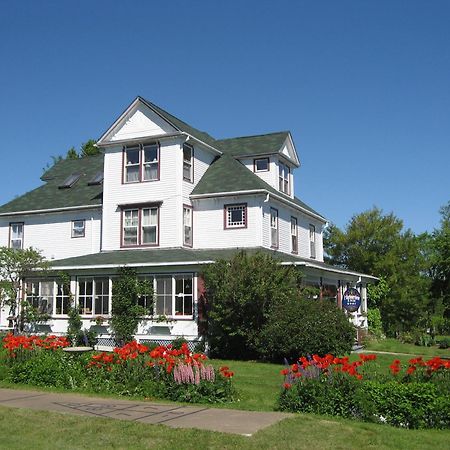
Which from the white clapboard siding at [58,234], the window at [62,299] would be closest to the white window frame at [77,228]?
the white clapboard siding at [58,234]

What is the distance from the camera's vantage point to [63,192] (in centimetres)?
3303

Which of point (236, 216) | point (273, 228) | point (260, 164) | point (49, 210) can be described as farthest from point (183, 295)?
point (49, 210)

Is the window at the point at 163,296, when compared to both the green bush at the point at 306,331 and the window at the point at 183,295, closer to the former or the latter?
the window at the point at 183,295

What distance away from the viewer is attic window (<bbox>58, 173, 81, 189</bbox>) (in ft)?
109

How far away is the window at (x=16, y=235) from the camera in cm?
3219

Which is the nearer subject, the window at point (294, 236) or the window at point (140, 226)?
the window at point (140, 226)

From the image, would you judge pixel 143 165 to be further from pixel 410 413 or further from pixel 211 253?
pixel 410 413

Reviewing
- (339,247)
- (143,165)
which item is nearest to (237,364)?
(143,165)

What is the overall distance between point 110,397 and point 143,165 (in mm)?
17666

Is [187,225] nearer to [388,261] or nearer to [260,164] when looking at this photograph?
[260,164]

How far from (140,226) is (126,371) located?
52.0ft

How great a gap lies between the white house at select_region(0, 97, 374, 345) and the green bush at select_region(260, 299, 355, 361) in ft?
11.1

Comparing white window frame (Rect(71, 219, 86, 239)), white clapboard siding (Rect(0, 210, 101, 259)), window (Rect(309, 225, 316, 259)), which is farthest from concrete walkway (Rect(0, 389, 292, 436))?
window (Rect(309, 225, 316, 259))

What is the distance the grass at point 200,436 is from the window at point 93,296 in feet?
53.7
